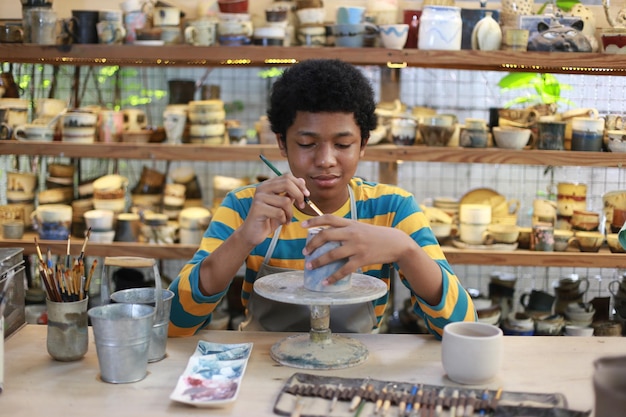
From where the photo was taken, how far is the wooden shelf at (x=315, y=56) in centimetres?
309

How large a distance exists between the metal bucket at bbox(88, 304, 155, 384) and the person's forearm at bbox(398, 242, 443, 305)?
2.06 feet

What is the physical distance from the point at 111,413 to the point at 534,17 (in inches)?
98.7

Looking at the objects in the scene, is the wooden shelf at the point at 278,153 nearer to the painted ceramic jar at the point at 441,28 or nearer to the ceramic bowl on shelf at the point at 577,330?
the painted ceramic jar at the point at 441,28

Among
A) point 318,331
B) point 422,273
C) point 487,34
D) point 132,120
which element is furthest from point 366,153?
point 318,331

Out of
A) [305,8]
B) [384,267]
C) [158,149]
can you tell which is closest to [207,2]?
[305,8]

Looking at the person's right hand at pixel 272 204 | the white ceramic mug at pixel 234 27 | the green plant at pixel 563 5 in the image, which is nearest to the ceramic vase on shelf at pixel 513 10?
the green plant at pixel 563 5

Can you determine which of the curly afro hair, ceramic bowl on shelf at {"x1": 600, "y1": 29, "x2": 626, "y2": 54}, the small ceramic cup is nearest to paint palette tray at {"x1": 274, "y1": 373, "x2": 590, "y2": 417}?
the small ceramic cup

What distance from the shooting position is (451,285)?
190cm

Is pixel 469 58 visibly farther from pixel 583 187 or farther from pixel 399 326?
pixel 399 326

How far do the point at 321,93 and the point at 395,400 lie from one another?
2.89 feet

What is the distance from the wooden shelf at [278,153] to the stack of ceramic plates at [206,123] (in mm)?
73

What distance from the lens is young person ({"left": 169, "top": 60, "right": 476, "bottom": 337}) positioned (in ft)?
5.96

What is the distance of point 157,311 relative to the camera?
Answer: 173cm

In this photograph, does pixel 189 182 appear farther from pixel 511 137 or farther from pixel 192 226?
pixel 511 137
